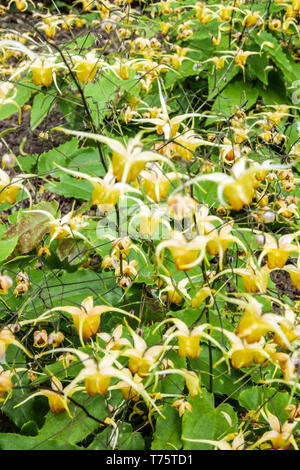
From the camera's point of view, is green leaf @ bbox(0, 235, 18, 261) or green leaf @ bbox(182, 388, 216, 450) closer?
green leaf @ bbox(182, 388, 216, 450)

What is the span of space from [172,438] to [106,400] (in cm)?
14

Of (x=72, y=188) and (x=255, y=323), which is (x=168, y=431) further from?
(x=72, y=188)

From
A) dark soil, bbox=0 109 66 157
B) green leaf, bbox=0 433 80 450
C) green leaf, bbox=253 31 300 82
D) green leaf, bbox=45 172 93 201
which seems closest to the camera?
green leaf, bbox=0 433 80 450

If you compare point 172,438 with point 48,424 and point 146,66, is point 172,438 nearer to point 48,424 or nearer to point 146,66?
point 48,424

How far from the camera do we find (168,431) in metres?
0.85

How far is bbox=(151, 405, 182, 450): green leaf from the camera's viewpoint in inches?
32.5

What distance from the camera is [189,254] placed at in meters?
0.66

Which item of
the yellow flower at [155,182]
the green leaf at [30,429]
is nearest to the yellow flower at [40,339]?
the green leaf at [30,429]

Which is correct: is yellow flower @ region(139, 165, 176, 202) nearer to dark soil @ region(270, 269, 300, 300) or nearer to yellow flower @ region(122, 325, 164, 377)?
yellow flower @ region(122, 325, 164, 377)

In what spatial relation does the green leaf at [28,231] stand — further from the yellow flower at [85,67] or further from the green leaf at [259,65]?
the green leaf at [259,65]

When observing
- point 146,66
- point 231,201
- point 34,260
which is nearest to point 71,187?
point 34,260

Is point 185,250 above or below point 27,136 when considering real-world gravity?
above

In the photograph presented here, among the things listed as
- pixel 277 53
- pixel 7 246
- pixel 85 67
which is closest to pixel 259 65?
pixel 277 53

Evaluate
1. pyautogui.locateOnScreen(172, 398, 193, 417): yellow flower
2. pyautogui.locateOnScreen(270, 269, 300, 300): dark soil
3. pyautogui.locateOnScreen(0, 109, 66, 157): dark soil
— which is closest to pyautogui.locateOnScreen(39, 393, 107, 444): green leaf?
pyautogui.locateOnScreen(172, 398, 193, 417): yellow flower
